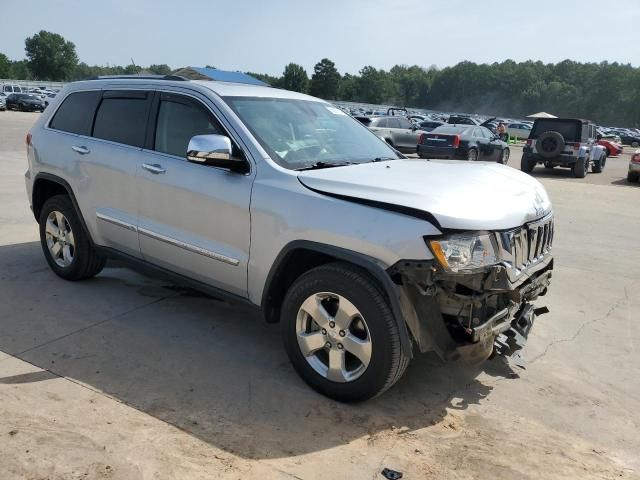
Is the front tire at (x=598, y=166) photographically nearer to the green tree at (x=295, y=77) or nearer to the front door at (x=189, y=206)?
the front door at (x=189, y=206)

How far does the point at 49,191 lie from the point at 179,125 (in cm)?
199

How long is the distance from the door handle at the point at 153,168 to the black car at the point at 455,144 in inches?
601

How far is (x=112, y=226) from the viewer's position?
4.57 meters

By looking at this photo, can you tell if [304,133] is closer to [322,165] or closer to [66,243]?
[322,165]

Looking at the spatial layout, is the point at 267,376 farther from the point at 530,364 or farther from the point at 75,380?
the point at 530,364

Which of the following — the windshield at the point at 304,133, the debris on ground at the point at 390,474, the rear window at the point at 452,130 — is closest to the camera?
the debris on ground at the point at 390,474

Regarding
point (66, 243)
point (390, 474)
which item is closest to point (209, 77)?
point (66, 243)

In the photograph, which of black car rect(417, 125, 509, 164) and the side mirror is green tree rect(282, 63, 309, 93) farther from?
the side mirror

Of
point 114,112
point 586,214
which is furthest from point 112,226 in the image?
point 586,214

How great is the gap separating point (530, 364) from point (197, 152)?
2.74 meters

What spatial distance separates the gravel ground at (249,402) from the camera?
111 inches

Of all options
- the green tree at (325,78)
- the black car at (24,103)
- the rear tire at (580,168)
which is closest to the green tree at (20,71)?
the green tree at (325,78)

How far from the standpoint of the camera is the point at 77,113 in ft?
16.6

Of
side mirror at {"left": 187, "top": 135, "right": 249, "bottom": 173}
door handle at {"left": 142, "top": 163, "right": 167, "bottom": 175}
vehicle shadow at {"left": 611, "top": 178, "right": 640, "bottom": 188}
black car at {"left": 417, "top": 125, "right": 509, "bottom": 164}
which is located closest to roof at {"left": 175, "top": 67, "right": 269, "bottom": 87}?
door handle at {"left": 142, "top": 163, "right": 167, "bottom": 175}
